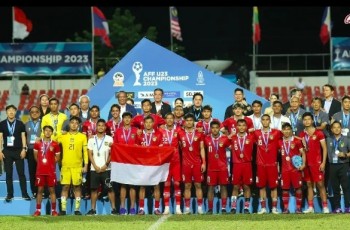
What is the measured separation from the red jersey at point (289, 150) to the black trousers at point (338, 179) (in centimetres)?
66

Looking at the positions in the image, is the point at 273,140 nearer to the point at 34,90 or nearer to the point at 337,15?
the point at 34,90

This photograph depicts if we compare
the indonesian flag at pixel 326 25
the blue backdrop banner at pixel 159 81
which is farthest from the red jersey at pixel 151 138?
the indonesian flag at pixel 326 25

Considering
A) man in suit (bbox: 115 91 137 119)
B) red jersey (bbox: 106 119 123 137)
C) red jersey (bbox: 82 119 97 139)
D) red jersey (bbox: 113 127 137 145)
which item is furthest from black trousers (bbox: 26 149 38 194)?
man in suit (bbox: 115 91 137 119)

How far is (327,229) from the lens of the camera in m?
12.8

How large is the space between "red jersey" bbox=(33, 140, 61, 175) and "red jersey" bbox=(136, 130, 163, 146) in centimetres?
141

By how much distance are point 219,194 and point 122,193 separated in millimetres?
1688

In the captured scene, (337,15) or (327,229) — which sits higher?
(337,15)

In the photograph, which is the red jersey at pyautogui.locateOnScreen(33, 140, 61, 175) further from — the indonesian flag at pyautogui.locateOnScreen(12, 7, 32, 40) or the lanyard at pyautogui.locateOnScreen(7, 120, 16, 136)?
the indonesian flag at pyautogui.locateOnScreen(12, 7, 32, 40)

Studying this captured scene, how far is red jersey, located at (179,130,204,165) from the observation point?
15.4 metres

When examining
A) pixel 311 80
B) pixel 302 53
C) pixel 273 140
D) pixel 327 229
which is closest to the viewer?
pixel 327 229

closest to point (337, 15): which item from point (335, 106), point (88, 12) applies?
point (88, 12)

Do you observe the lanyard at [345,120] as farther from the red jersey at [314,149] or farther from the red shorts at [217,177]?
the red shorts at [217,177]

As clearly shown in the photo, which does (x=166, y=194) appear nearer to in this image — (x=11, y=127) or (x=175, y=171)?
(x=175, y=171)

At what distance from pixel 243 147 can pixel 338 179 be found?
169 centimetres
